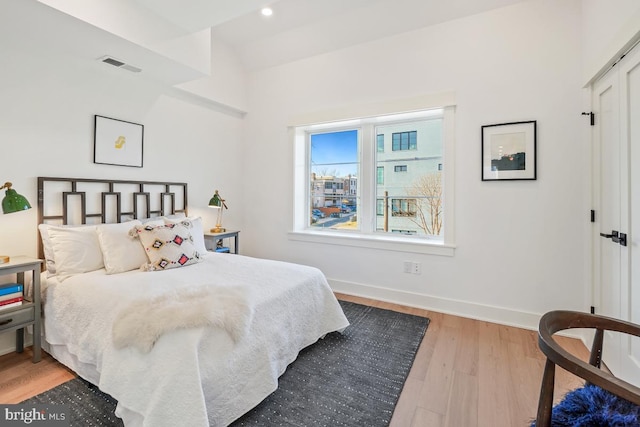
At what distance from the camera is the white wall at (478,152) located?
2.54 meters

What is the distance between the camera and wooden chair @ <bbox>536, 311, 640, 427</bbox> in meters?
0.79

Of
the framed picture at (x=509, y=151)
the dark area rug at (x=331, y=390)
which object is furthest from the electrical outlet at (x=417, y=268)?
the framed picture at (x=509, y=151)

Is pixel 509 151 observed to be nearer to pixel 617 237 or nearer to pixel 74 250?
pixel 617 237

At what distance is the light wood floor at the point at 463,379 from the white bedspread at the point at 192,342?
0.81 feet

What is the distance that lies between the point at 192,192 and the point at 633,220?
3.88 m

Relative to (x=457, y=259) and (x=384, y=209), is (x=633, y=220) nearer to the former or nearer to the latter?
(x=457, y=259)

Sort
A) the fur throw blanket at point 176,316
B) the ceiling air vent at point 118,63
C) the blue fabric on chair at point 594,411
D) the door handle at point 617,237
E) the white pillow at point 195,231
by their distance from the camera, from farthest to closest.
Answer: the white pillow at point 195,231, the ceiling air vent at point 118,63, the door handle at point 617,237, the fur throw blanket at point 176,316, the blue fabric on chair at point 594,411

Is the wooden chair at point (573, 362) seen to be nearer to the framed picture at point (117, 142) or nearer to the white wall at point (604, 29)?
the white wall at point (604, 29)

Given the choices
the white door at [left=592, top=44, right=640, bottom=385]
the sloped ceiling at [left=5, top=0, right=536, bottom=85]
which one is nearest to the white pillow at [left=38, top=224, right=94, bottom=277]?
the sloped ceiling at [left=5, top=0, right=536, bottom=85]

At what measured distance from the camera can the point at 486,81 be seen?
2.82 meters

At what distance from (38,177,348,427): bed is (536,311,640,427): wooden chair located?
1.27 m

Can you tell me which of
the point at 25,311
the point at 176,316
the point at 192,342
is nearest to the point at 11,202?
the point at 25,311

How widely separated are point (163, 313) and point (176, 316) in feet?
0.24

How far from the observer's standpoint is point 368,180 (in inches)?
144
